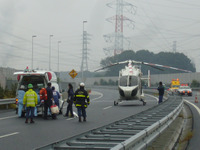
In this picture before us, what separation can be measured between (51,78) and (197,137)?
10394 mm

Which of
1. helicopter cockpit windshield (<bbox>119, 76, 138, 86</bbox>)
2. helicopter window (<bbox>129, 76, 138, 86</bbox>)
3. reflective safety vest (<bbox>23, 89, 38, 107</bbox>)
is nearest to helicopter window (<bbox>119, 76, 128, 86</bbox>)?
helicopter cockpit windshield (<bbox>119, 76, 138, 86</bbox>)

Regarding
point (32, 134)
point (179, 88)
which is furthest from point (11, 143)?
point (179, 88)

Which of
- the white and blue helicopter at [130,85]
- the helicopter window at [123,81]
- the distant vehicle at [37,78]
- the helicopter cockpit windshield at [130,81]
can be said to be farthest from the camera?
the helicopter window at [123,81]

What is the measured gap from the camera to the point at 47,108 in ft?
67.0

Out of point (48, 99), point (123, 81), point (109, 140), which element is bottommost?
point (109, 140)

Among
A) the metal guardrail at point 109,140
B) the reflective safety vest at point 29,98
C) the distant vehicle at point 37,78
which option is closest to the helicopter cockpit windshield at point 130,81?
the distant vehicle at point 37,78

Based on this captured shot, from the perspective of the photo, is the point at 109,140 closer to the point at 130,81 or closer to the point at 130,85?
the point at 130,85

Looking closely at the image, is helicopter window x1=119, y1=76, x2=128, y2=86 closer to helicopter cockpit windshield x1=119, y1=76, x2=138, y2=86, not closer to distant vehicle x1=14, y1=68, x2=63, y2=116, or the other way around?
A: helicopter cockpit windshield x1=119, y1=76, x2=138, y2=86

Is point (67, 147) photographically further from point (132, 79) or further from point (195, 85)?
point (195, 85)

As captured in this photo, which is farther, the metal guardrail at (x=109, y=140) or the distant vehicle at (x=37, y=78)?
the distant vehicle at (x=37, y=78)

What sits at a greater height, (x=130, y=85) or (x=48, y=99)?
(x=130, y=85)

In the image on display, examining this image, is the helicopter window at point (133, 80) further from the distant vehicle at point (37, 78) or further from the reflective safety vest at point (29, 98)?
the reflective safety vest at point (29, 98)

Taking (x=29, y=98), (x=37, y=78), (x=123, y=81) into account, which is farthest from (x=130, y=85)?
(x=29, y=98)

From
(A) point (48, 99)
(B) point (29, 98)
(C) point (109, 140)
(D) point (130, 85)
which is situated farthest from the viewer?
(D) point (130, 85)
